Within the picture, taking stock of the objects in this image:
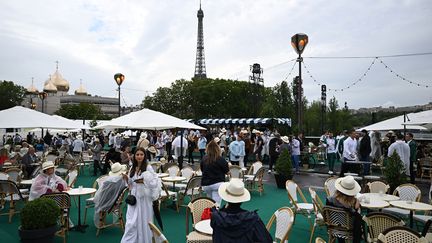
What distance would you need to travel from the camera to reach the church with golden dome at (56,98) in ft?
215

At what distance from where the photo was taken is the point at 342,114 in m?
42.9

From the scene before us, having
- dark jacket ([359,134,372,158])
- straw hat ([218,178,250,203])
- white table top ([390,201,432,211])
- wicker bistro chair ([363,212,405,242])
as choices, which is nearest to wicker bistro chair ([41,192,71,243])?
straw hat ([218,178,250,203])

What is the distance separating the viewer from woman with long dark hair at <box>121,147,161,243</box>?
16.2ft

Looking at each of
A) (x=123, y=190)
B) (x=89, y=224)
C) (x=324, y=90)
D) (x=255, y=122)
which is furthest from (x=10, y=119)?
(x=324, y=90)

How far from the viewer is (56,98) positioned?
3922 inches

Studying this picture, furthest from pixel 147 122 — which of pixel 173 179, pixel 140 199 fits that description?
pixel 140 199

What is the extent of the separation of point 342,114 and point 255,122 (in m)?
17.5

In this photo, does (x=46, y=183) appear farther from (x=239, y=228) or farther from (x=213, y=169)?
(x=239, y=228)

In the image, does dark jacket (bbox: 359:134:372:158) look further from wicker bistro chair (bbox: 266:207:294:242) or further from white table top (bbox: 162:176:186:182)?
wicker bistro chair (bbox: 266:207:294:242)

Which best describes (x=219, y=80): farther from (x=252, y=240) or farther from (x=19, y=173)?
(x=252, y=240)

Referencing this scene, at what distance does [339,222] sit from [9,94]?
65023 millimetres

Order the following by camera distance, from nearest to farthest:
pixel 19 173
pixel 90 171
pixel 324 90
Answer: pixel 19 173, pixel 90 171, pixel 324 90

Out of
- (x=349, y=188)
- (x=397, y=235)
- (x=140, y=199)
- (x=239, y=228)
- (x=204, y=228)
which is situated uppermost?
(x=349, y=188)

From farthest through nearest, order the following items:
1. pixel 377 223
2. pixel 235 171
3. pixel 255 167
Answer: pixel 255 167 → pixel 235 171 → pixel 377 223
